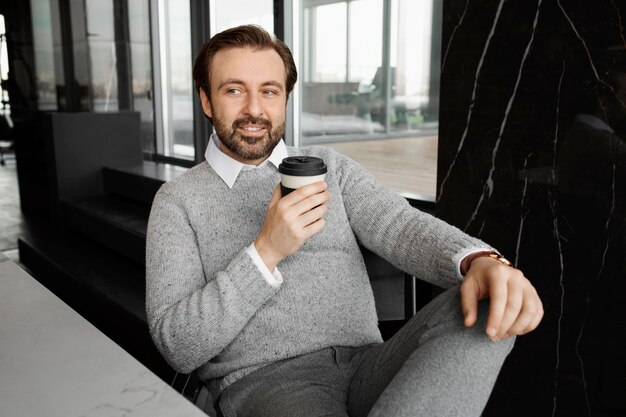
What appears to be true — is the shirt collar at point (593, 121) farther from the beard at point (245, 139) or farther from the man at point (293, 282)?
the beard at point (245, 139)

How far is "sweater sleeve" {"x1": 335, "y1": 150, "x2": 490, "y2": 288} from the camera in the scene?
3.92 ft

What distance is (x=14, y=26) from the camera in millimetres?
5543

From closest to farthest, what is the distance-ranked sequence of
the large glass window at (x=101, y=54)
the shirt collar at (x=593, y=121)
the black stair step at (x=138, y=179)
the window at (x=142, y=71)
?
the shirt collar at (x=593, y=121) → the black stair step at (x=138, y=179) → the window at (x=142, y=71) → the large glass window at (x=101, y=54)

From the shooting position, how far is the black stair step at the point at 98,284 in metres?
2.66

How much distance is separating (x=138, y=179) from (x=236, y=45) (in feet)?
9.17

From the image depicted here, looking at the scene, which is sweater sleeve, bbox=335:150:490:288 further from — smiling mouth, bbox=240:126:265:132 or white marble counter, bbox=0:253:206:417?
white marble counter, bbox=0:253:206:417

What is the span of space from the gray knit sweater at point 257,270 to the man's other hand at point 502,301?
0.66ft

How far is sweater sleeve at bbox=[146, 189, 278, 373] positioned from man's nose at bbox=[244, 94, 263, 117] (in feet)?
1.20

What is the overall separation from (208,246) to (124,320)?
167 centimetres

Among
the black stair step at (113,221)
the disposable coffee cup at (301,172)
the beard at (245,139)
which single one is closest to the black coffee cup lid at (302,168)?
the disposable coffee cup at (301,172)

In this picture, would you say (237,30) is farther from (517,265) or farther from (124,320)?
(124,320)

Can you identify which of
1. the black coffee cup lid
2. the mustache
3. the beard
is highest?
the mustache

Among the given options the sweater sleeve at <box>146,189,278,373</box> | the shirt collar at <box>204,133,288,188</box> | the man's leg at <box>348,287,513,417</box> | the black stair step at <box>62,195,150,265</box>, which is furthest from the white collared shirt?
the black stair step at <box>62,195,150,265</box>

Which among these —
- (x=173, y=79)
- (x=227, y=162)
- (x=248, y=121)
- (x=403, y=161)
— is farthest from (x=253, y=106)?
(x=173, y=79)
